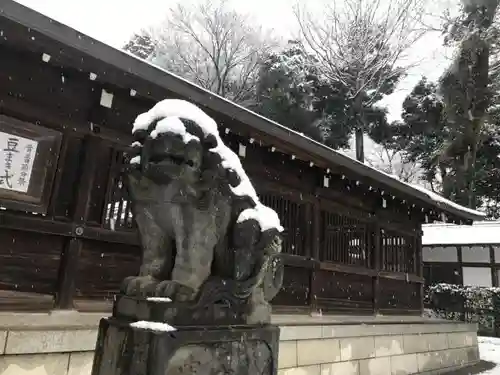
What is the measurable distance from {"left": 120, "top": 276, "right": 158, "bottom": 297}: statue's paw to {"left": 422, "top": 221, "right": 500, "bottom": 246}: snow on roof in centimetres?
1708

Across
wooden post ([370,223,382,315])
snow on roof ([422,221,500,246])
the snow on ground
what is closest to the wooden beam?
wooden post ([370,223,382,315])

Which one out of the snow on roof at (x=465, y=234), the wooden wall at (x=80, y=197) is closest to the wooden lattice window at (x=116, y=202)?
the wooden wall at (x=80, y=197)

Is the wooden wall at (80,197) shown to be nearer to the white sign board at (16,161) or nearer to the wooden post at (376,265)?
the white sign board at (16,161)

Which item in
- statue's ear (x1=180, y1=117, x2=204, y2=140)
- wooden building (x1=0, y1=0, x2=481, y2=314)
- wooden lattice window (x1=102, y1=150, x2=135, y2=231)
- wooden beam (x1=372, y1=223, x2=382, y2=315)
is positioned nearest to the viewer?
statue's ear (x1=180, y1=117, x2=204, y2=140)

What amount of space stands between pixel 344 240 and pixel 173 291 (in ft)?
22.6

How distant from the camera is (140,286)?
2592 mm

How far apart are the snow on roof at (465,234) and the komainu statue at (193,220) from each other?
54.2ft

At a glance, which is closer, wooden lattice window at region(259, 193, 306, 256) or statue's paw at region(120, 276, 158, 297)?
statue's paw at region(120, 276, 158, 297)

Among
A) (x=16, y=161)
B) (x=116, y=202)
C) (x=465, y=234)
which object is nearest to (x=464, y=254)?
(x=465, y=234)

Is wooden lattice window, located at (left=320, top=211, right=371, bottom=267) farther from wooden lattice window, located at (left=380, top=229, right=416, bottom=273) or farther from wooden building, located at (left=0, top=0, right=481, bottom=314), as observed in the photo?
wooden building, located at (left=0, top=0, right=481, bottom=314)

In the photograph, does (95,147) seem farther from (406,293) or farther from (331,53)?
(331,53)

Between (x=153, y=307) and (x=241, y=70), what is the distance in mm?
24803

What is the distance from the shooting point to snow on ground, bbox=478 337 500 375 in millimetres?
9570

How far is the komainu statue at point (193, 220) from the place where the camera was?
2570mm
